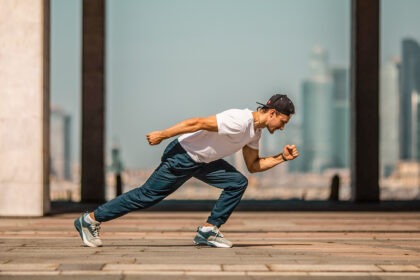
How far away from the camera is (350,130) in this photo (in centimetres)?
2077

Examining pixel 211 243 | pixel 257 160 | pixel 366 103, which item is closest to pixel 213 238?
pixel 211 243

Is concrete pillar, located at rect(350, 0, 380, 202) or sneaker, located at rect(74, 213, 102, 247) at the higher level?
concrete pillar, located at rect(350, 0, 380, 202)

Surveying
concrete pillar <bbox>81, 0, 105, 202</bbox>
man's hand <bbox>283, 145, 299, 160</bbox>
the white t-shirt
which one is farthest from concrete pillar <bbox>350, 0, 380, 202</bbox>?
man's hand <bbox>283, 145, 299, 160</bbox>

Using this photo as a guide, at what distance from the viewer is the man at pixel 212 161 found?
25.1 ft

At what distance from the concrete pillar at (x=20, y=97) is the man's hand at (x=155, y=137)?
21.1 ft

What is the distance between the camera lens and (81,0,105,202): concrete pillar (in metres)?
20.4

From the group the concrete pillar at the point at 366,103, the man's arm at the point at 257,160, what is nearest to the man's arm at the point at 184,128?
the man's arm at the point at 257,160

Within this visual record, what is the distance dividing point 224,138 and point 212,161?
47cm

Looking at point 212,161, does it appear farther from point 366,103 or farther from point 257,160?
point 366,103

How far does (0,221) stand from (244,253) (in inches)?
225

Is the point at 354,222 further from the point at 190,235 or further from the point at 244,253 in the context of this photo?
the point at 244,253

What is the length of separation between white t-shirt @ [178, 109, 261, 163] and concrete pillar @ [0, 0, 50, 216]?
5888 millimetres

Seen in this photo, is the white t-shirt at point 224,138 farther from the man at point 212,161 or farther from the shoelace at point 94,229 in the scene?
the shoelace at point 94,229

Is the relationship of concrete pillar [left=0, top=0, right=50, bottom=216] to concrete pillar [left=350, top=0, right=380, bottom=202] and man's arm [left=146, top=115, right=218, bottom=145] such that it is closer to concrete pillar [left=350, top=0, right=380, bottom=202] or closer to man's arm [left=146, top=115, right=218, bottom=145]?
man's arm [left=146, top=115, right=218, bottom=145]
